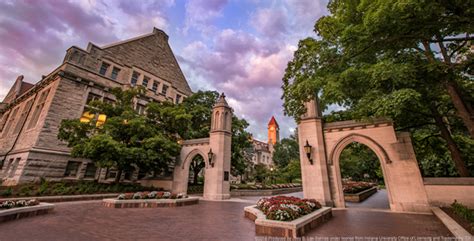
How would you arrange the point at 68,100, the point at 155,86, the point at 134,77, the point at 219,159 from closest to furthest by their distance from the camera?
the point at 219,159
the point at 68,100
the point at 134,77
the point at 155,86

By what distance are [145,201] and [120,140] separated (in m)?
7.22

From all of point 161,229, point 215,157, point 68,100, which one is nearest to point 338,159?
point 215,157

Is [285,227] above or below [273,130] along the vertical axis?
below

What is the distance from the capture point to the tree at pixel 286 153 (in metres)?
50.1

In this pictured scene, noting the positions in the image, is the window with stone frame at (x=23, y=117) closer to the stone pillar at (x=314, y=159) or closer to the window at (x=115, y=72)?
the window at (x=115, y=72)

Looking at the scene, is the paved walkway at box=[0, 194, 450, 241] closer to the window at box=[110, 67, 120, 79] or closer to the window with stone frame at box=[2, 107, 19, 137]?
the window at box=[110, 67, 120, 79]

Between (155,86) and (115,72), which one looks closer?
(115,72)

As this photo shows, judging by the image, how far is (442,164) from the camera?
59.0 feet

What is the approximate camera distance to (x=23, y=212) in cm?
682

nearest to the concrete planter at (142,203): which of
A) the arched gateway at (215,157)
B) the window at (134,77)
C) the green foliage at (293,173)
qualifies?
the arched gateway at (215,157)

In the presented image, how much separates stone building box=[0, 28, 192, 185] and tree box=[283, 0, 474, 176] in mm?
18059

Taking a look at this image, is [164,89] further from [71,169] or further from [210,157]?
[210,157]

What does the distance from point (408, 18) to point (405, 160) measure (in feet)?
22.0

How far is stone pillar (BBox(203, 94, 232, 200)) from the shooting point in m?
14.4
